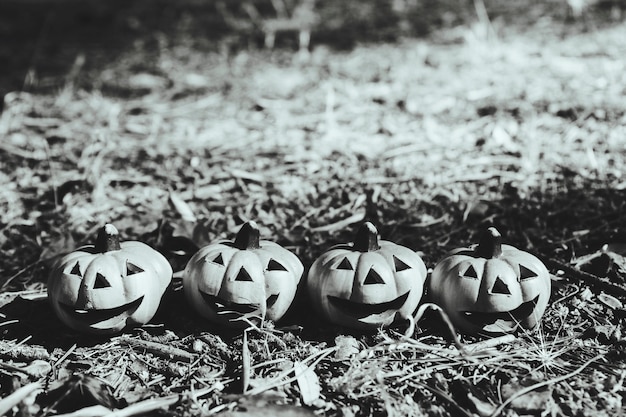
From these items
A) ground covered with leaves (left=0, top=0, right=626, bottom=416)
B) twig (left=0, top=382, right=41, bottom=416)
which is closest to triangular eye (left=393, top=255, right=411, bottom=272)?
ground covered with leaves (left=0, top=0, right=626, bottom=416)

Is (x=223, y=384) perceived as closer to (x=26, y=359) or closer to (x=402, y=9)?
(x=26, y=359)

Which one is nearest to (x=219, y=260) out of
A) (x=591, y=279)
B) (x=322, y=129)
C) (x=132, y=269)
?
(x=132, y=269)

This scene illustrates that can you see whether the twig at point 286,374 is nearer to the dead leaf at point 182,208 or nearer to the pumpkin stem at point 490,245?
the pumpkin stem at point 490,245

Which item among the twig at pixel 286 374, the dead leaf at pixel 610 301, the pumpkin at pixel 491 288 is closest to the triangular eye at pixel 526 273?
the pumpkin at pixel 491 288

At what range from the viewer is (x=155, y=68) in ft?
19.9

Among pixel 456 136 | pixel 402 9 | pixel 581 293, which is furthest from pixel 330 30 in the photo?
pixel 581 293

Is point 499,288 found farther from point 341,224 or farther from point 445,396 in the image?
point 341,224

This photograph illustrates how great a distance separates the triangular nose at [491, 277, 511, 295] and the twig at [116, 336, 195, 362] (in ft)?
3.57

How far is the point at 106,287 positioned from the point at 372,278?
937 millimetres

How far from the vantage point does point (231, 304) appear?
2.37m

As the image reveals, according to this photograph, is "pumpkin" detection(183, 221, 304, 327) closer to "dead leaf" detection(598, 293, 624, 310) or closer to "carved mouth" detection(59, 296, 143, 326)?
"carved mouth" detection(59, 296, 143, 326)

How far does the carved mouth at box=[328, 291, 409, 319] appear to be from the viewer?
236 centimetres

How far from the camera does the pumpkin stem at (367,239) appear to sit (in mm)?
2377

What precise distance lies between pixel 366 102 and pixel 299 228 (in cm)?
189
